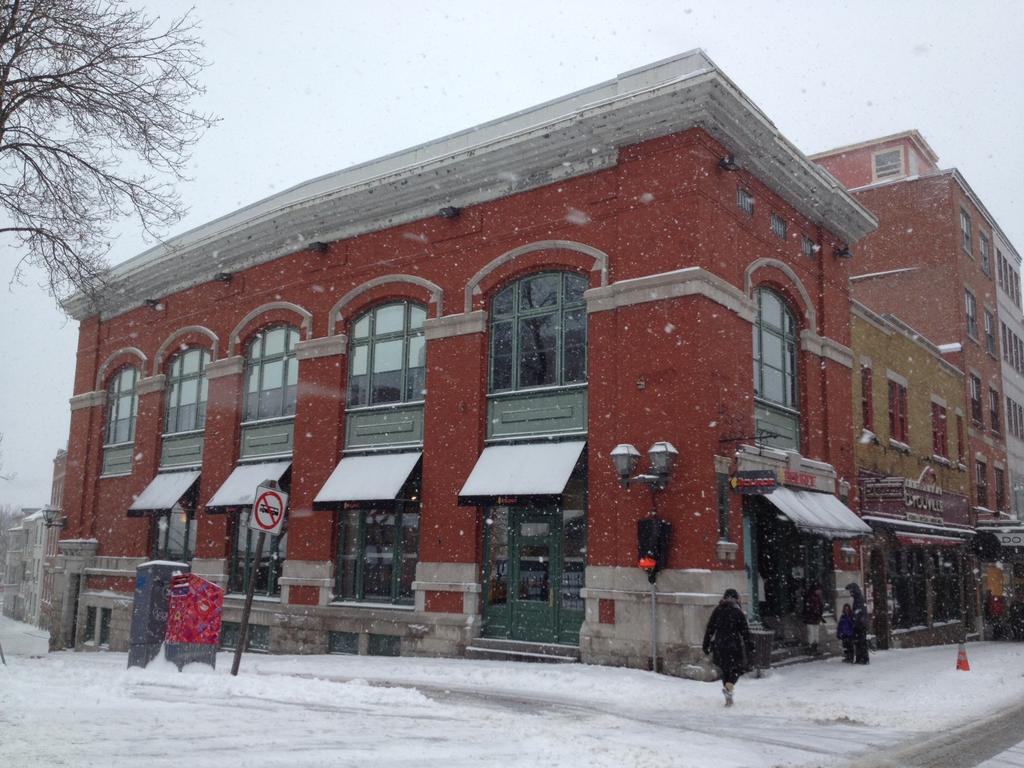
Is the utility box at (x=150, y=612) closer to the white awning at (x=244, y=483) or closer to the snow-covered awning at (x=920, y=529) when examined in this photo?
the white awning at (x=244, y=483)

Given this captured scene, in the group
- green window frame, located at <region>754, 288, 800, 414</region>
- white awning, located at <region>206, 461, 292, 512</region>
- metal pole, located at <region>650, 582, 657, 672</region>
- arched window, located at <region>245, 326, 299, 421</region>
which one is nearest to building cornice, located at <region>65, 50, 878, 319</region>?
arched window, located at <region>245, 326, 299, 421</region>

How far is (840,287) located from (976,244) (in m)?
15.9

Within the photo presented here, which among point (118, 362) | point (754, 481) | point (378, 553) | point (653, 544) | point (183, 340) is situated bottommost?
point (378, 553)

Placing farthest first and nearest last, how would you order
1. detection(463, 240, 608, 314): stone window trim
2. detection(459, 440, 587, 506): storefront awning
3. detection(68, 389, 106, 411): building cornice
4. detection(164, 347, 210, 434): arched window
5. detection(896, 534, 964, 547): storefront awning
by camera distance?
detection(68, 389, 106, 411): building cornice
detection(164, 347, 210, 434): arched window
detection(896, 534, 964, 547): storefront awning
detection(463, 240, 608, 314): stone window trim
detection(459, 440, 587, 506): storefront awning

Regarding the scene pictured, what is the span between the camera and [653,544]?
48.4 ft

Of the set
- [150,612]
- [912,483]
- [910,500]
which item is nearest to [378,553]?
[150,612]

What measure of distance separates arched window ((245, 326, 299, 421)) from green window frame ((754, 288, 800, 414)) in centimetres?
1043

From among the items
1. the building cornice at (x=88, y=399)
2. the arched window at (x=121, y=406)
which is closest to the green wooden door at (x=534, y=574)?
the arched window at (x=121, y=406)

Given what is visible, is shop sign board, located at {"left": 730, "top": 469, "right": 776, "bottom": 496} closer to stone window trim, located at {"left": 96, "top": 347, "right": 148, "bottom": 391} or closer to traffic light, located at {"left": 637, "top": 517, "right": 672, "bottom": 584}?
traffic light, located at {"left": 637, "top": 517, "right": 672, "bottom": 584}

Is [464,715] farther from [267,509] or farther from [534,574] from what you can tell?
[534,574]

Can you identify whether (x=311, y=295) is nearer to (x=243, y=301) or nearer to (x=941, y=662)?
(x=243, y=301)

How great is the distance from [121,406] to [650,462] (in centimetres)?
1871

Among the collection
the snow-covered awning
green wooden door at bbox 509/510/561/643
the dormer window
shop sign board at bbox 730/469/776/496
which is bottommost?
green wooden door at bbox 509/510/561/643

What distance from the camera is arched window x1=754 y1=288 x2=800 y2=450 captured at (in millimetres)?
18188
